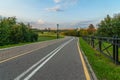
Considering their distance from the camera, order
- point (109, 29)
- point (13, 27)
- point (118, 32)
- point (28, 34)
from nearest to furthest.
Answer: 1. point (13, 27)
2. point (28, 34)
3. point (118, 32)
4. point (109, 29)

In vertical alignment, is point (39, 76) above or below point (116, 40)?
below

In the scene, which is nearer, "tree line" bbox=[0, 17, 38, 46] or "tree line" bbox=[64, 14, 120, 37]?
"tree line" bbox=[0, 17, 38, 46]

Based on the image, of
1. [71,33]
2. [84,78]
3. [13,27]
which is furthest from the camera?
[71,33]

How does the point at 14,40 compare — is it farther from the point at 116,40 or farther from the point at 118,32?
the point at 116,40

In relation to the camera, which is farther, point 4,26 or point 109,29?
point 109,29

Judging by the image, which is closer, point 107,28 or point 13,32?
point 13,32

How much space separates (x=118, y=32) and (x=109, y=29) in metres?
12.5

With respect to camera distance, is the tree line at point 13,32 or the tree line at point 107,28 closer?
the tree line at point 13,32

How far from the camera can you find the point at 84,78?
27.5 ft

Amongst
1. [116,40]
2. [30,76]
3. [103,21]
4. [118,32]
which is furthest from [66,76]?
[103,21]

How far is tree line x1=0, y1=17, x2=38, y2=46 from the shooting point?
45.9 meters

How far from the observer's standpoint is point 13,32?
50.6 metres

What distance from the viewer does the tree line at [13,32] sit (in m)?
45.9

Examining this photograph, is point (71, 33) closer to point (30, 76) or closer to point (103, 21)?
point (103, 21)
